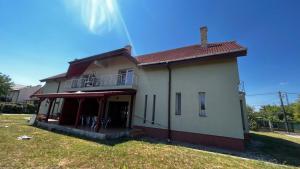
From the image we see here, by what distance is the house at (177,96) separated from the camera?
8820 millimetres

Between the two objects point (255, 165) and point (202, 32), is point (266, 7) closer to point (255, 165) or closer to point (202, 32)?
point (202, 32)

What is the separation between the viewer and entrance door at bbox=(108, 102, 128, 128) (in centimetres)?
1446

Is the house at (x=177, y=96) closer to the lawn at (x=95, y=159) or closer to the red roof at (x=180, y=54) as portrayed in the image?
the red roof at (x=180, y=54)

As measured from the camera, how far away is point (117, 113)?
15.0 meters

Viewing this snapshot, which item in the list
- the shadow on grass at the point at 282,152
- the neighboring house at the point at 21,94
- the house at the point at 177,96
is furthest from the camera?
the neighboring house at the point at 21,94

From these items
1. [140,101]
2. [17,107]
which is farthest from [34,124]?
[17,107]

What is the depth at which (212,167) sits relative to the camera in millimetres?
5246

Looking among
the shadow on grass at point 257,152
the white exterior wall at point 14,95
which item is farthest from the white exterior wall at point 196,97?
the white exterior wall at point 14,95

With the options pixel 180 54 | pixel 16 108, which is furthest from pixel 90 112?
pixel 16 108

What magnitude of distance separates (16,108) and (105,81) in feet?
77.9

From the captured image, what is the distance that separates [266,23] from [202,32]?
14.7 feet

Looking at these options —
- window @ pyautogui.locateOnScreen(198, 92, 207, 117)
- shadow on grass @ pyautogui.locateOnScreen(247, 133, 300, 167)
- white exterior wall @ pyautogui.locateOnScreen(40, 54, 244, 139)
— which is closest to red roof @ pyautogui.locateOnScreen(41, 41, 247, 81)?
white exterior wall @ pyautogui.locateOnScreen(40, 54, 244, 139)

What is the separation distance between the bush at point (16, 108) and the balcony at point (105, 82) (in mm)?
17775

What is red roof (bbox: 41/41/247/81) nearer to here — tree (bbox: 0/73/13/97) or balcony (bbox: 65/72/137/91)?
balcony (bbox: 65/72/137/91)
